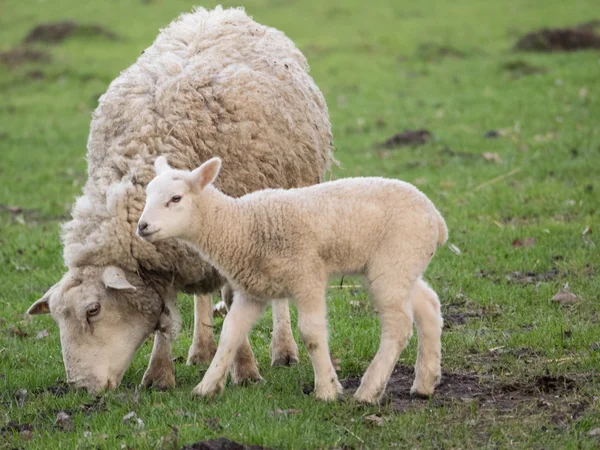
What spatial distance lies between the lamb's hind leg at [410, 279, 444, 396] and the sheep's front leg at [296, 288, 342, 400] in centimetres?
53

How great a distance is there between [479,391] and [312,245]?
127cm

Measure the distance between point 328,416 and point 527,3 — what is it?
22.6 m

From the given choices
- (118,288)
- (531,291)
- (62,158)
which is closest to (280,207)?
(118,288)

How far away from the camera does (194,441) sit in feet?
15.2

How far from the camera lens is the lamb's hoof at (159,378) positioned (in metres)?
5.88

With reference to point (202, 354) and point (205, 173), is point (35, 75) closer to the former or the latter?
point (202, 354)

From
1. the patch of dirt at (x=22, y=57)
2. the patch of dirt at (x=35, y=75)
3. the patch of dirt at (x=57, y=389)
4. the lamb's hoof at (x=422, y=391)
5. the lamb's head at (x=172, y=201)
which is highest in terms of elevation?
the lamb's head at (x=172, y=201)

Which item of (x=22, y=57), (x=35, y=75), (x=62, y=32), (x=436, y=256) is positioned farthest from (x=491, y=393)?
(x=62, y=32)

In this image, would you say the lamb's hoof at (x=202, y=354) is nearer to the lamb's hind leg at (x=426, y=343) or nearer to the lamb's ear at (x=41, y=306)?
the lamb's ear at (x=41, y=306)

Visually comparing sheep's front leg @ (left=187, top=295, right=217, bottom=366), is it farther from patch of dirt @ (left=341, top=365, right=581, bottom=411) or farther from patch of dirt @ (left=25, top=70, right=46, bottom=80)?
patch of dirt @ (left=25, top=70, right=46, bottom=80)

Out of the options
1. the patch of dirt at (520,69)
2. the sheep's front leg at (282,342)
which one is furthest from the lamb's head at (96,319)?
the patch of dirt at (520,69)

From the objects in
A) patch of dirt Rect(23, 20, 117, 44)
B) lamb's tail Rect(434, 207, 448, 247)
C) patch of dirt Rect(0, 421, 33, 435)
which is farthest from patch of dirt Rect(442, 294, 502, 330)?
patch of dirt Rect(23, 20, 117, 44)

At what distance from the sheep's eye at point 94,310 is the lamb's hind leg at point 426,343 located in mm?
1773

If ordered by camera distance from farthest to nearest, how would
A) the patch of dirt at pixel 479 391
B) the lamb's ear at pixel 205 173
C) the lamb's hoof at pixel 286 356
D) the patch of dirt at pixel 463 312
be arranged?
the patch of dirt at pixel 463 312 → the lamb's hoof at pixel 286 356 → the patch of dirt at pixel 479 391 → the lamb's ear at pixel 205 173
